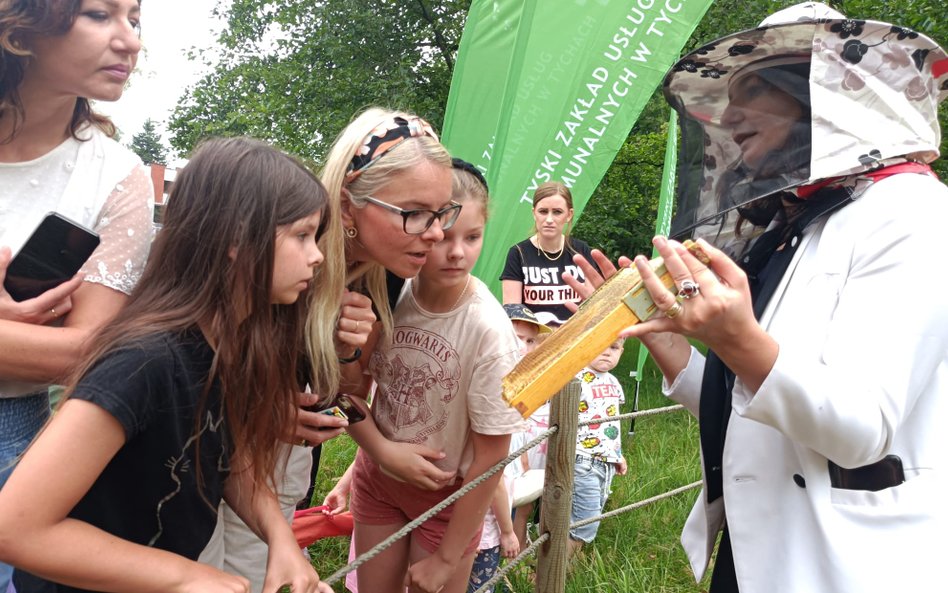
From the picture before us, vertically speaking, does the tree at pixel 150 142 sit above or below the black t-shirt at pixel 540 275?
below

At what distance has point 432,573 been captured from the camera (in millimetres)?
2287

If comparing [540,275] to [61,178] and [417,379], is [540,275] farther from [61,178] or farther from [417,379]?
[61,178]

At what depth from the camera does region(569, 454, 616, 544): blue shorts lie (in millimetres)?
4184

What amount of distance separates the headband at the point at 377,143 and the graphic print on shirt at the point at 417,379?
0.54 m

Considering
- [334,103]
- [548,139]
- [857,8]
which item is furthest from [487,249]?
[334,103]

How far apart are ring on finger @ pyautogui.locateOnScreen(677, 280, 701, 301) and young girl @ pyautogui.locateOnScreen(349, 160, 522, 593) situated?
3.00ft

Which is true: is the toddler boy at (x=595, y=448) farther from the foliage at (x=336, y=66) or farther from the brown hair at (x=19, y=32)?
the foliage at (x=336, y=66)

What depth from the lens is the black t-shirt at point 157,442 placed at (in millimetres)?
1320

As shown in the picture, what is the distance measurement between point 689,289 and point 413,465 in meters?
1.16

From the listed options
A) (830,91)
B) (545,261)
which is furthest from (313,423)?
(545,261)

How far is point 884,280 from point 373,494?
1752 mm

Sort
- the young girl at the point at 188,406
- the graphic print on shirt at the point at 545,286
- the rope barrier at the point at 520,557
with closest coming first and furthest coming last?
1. the young girl at the point at 188,406
2. the rope barrier at the point at 520,557
3. the graphic print on shirt at the point at 545,286

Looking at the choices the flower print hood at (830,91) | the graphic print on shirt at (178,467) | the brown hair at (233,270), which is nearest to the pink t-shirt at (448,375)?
the brown hair at (233,270)

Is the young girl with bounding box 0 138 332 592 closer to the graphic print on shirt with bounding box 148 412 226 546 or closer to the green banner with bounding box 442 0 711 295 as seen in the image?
the graphic print on shirt with bounding box 148 412 226 546
